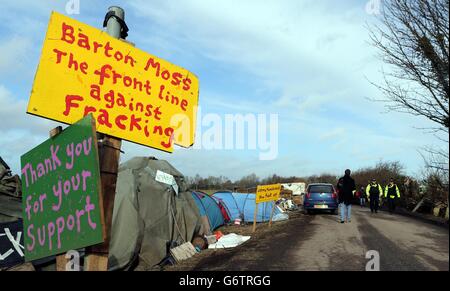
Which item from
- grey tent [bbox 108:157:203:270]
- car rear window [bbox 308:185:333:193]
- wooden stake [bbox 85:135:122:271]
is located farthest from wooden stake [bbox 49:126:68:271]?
car rear window [bbox 308:185:333:193]

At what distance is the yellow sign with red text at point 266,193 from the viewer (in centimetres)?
1457

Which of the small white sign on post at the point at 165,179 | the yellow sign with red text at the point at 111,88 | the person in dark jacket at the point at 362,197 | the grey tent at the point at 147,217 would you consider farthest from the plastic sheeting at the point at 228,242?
the person in dark jacket at the point at 362,197

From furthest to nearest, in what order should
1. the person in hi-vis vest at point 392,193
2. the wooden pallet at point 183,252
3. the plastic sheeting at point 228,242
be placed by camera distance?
the person in hi-vis vest at point 392,193
the plastic sheeting at point 228,242
the wooden pallet at point 183,252

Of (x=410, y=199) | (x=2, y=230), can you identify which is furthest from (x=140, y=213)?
(x=410, y=199)

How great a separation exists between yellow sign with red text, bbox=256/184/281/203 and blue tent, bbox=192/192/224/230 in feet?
7.67

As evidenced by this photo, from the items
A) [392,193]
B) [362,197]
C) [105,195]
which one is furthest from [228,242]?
[362,197]

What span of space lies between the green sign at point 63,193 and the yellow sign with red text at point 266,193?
11.3 metres

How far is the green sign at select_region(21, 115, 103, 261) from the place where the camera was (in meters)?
2.88

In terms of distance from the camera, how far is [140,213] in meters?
10.0

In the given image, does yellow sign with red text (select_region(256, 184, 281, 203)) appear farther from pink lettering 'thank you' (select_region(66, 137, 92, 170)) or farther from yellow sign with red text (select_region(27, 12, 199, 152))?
pink lettering 'thank you' (select_region(66, 137, 92, 170))

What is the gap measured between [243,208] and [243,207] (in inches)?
2.7

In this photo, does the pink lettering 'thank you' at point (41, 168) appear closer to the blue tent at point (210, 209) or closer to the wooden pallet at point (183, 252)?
the wooden pallet at point (183, 252)

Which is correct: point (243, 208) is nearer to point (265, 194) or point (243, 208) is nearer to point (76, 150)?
point (265, 194)
